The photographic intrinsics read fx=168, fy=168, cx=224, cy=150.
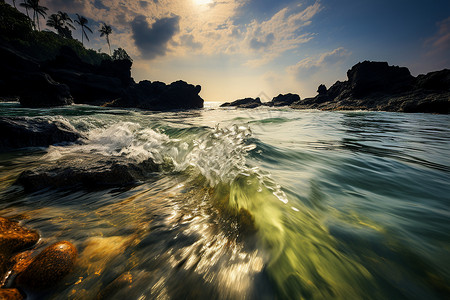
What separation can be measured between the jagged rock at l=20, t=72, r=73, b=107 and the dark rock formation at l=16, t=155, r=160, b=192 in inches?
790

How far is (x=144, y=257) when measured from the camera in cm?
140

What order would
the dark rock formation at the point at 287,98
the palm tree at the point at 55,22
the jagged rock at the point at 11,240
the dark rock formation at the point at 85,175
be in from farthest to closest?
1. the dark rock formation at the point at 287,98
2. the palm tree at the point at 55,22
3. the dark rock formation at the point at 85,175
4. the jagged rock at the point at 11,240

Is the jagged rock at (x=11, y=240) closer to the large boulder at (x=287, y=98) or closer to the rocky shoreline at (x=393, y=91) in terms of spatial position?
the rocky shoreline at (x=393, y=91)

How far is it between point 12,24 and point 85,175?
186ft

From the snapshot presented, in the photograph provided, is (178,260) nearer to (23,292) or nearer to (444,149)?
(23,292)

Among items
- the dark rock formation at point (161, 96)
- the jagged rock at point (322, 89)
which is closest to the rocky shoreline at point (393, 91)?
the jagged rock at point (322, 89)

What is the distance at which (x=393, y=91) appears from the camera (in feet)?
104

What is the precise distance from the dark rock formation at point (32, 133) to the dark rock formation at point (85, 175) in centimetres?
334

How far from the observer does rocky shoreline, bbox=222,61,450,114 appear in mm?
20688

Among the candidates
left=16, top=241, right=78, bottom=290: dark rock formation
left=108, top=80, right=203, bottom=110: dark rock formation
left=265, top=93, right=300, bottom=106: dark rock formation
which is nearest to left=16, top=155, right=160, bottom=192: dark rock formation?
left=16, top=241, right=78, bottom=290: dark rock formation

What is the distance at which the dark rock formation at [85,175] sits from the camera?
2.62 meters

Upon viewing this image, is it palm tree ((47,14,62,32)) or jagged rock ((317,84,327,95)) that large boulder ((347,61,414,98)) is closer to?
jagged rock ((317,84,327,95))

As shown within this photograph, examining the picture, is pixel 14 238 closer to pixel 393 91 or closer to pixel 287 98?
pixel 393 91

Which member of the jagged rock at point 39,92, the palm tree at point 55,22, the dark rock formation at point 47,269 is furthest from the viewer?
the palm tree at point 55,22
